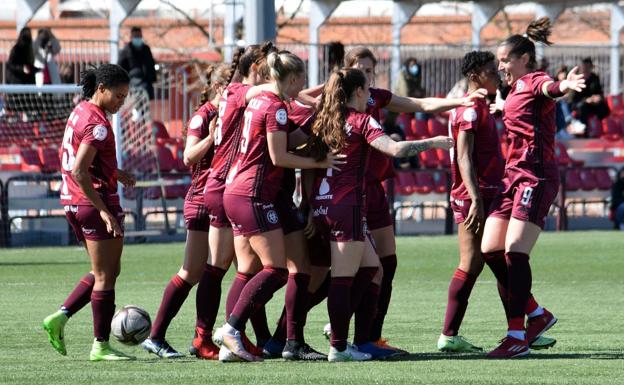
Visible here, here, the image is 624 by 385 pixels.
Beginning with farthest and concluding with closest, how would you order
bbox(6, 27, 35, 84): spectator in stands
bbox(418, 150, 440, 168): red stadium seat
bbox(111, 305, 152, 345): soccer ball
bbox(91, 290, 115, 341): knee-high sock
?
1. bbox(418, 150, 440, 168): red stadium seat
2. bbox(6, 27, 35, 84): spectator in stands
3. bbox(111, 305, 152, 345): soccer ball
4. bbox(91, 290, 115, 341): knee-high sock

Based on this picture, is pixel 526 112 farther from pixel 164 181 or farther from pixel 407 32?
pixel 407 32

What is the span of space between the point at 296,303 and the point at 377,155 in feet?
4.13

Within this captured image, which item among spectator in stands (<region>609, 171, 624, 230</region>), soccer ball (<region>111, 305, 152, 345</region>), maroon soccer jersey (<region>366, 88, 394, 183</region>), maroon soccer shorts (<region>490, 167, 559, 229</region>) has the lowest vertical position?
spectator in stands (<region>609, 171, 624, 230</region>)

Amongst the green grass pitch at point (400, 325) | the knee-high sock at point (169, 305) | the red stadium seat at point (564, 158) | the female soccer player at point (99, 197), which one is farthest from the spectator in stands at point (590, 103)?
the female soccer player at point (99, 197)

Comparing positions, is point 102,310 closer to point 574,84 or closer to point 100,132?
point 100,132

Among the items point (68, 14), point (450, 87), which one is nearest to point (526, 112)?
point (450, 87)

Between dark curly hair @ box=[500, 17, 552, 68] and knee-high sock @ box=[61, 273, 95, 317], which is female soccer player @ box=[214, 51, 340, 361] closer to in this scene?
knee-high sock @ box=[61, 273, 95, 317]

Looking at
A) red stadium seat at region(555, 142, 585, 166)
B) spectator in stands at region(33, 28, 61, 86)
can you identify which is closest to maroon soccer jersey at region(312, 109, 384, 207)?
spectator in stands at region(33, 28, 61, 86)

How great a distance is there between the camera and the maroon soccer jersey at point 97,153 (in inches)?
348

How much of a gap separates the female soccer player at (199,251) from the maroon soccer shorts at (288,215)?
64 centimetres

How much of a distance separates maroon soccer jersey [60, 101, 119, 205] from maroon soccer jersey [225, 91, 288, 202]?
78 cm

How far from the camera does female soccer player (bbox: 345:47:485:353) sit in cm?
950

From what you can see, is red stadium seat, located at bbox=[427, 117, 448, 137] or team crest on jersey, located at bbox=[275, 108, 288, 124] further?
red stadium seat, located at bbox=[427, 117, 448, 137]

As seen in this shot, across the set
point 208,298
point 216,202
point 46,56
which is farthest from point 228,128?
point 46,56
